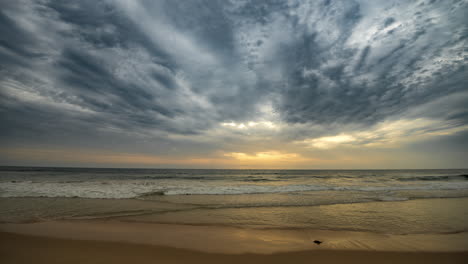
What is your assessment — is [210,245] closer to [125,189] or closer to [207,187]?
[207,187]

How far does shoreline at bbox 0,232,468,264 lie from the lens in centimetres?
430

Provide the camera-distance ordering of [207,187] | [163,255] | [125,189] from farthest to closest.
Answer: [207,187]
[125,189]
[163,255]

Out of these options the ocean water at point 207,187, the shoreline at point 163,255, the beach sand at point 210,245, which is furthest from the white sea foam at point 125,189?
the shoreline at point 163,255

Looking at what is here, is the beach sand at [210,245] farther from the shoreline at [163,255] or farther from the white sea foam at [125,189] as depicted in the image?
the white sea foam at [125,189]

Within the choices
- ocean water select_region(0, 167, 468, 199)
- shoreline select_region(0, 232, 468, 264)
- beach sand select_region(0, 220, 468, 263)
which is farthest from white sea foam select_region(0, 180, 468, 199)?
shoreline select_region(0, 232, 468, 264)

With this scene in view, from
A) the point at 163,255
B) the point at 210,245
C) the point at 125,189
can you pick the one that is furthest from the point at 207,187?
the point at 163,255

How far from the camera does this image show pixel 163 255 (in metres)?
4.50

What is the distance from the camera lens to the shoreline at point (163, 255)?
430 cm

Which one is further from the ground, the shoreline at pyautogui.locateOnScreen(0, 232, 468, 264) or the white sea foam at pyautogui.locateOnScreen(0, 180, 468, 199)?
the shoreline at pyautogui.locateOnScreen(0, 232, 468, 264)

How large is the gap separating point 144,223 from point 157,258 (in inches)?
125

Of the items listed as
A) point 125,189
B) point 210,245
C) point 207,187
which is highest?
point 210,245

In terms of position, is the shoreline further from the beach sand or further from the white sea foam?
the white sea foam

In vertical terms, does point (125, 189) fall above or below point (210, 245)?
below

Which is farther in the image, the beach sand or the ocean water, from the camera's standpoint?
the ocean water
